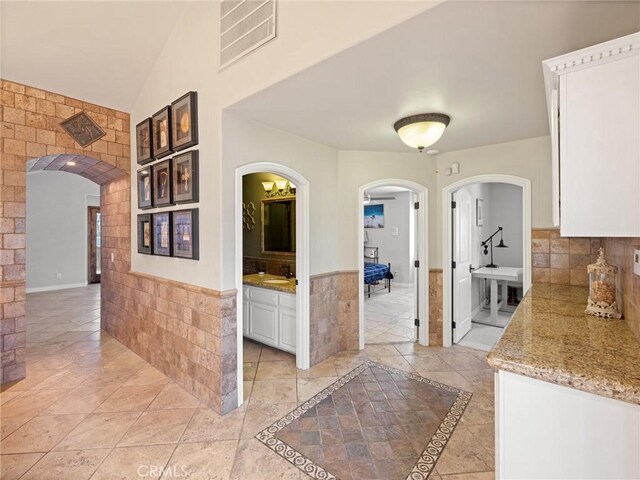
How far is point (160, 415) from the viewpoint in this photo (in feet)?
7.97

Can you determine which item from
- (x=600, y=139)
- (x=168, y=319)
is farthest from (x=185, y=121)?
(x=600, y=139)

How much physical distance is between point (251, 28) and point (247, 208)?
2.89 m

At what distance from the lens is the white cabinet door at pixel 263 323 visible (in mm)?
3642

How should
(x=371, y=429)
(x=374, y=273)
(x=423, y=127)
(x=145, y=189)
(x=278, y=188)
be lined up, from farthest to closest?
(x=374, y=273), (x=278, y=188), (x=145, y=189), (x=423, y=127), (x=371, y=429)

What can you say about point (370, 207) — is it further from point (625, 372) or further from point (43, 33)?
point (625, 372)

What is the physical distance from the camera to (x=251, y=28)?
2.20 m

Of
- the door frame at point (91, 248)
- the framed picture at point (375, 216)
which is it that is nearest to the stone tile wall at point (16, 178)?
the door frame at point (91, 248)

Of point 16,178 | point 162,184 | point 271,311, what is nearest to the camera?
point 16,178

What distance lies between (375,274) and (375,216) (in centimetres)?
233

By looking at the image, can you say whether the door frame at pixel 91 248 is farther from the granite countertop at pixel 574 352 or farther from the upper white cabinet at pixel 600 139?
the upper white cabinet at pixel 600 139

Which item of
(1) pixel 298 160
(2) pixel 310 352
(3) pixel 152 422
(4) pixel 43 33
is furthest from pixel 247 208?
(3) pixel 152 422

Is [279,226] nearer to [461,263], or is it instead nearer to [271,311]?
[271,311]

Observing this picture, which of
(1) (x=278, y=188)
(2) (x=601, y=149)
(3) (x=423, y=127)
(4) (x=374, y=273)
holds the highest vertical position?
(3) (x=423, y=127)

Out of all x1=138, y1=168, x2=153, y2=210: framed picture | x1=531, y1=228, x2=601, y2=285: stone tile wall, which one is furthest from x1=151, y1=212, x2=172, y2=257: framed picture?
x1=531, y1=228, x2=601, y2=285: stone tile wall
